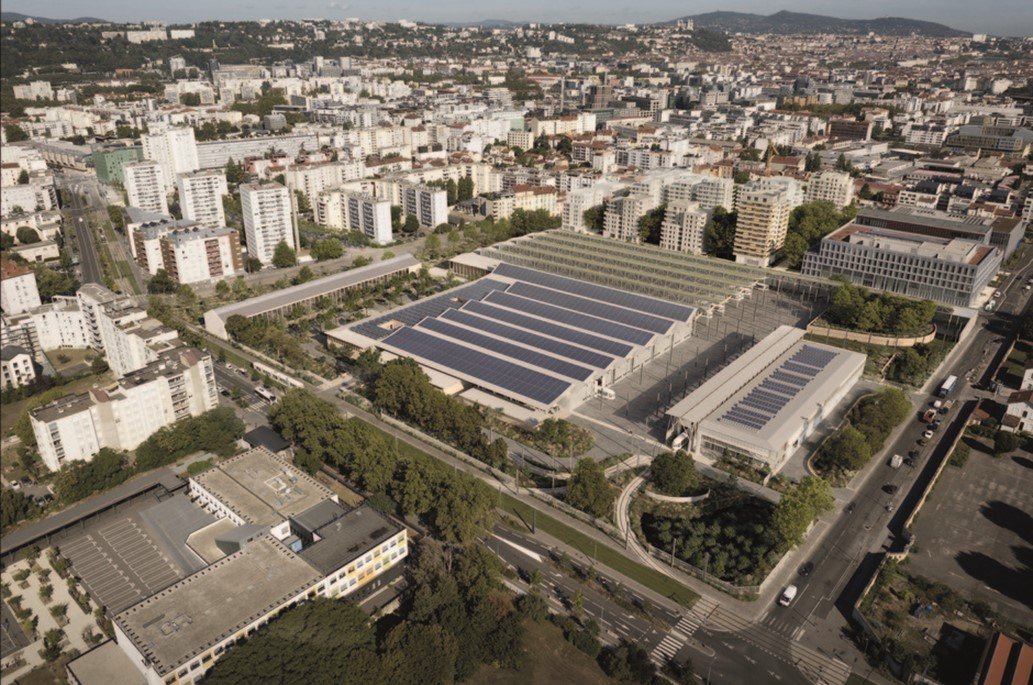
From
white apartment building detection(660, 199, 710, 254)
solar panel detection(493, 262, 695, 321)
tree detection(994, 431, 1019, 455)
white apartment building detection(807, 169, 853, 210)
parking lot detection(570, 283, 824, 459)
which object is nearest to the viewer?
tree detection(994, 431, 1019, 455)

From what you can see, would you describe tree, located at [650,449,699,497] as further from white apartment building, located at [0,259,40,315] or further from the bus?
white apartment building, located at [0,259,40,315]

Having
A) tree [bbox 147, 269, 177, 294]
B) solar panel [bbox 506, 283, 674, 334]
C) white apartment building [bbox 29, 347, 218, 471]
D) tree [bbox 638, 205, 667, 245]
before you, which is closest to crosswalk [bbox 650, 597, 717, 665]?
solar panel [bbox 506, 283, 674, 334]

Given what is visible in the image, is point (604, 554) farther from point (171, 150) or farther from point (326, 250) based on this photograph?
point (171, 150)

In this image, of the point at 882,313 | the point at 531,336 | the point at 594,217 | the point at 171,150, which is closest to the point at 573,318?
the point at 531,336

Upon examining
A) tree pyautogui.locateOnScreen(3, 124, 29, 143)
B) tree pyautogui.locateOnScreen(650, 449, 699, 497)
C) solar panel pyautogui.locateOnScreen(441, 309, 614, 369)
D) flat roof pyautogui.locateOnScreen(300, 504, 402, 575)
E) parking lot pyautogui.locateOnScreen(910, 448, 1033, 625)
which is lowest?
parking lot pyautogui.locateOnScreen(910, 448, 1033, 625)

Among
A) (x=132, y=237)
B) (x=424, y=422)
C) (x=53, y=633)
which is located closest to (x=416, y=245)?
(x=132, y=237)

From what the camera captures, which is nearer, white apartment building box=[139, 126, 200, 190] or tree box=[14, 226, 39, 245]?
tree box=[14, 226, 39, 245]

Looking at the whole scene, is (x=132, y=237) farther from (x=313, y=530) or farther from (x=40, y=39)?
(x=40, y=39)
